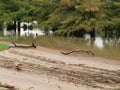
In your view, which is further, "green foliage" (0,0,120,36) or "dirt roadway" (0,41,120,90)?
"green foliage" (0,0,120,36)

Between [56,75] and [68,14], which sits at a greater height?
[56,75]

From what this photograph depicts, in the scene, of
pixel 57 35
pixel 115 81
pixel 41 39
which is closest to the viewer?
pixel 115 81

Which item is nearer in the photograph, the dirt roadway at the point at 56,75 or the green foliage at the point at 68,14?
the dirt roadway at the point at 56,75

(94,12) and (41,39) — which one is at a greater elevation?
(94,12)

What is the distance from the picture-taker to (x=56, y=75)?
1866cm

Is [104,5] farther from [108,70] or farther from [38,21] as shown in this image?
[108,70]

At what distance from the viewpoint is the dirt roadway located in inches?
630

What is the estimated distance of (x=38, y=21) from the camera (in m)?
52.8

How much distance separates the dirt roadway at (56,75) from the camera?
630 inches

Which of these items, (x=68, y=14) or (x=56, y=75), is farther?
(x=68, y=14)

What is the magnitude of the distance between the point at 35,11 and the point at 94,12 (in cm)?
1049

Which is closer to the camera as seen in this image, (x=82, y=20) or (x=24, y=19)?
(x=82, y=20)

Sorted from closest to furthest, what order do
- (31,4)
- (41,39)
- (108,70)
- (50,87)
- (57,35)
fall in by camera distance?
(50,87)
(108,70)
(41,39)
(57,35)
(31,4)

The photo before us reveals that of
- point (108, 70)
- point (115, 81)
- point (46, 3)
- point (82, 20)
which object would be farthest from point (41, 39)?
point (115, 81)
